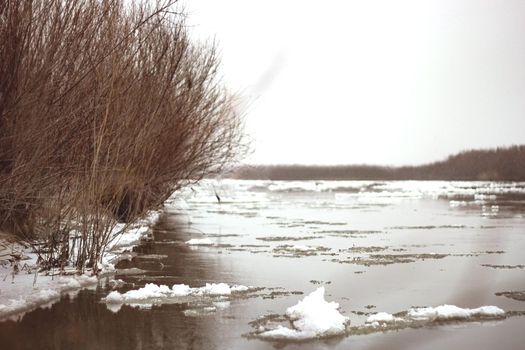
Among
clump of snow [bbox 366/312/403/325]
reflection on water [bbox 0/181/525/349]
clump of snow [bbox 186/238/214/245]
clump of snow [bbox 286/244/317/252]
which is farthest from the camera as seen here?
clump of snow [bbox 186/238/214/245]

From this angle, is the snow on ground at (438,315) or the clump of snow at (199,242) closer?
the snow on ground at (438,315)

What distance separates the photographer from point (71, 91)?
24.2ft

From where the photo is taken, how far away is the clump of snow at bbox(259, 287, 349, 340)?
565cm

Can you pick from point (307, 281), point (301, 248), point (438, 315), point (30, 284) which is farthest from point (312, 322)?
point (301, 248)

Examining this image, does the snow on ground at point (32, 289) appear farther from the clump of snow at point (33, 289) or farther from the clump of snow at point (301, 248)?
the clump of snow at point (301, 248)

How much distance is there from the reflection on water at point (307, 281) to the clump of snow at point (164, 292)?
23cm

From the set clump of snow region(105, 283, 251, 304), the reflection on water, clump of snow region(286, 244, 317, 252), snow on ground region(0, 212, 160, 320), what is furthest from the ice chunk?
clump of snow region(286, 244, 317, 252)

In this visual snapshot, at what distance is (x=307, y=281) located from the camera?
8.56 meters

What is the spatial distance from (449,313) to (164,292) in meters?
3.12

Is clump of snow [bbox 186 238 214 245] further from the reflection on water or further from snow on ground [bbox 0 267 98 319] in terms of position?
snow on ground [bbox 0 267 98 319]

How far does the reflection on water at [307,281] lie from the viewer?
18.3 ft

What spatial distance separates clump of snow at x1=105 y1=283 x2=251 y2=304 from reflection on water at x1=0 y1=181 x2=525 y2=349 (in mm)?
233

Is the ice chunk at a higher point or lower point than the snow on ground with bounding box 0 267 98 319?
lower

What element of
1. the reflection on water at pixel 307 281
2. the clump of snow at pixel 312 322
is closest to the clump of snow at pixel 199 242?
the reflection on water at pixel 307 281
